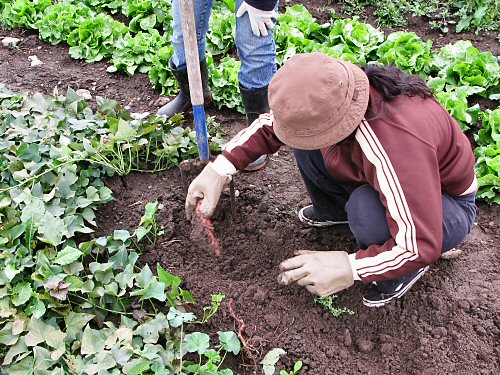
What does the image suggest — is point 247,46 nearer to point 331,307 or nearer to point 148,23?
point 331,307

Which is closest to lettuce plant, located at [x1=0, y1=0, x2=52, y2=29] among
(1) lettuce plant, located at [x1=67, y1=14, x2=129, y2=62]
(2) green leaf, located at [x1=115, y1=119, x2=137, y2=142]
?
(1) lettuce plant, located at [x1=67, y1=14, x2=129, y2=62]

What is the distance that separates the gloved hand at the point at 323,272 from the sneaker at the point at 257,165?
1.06m

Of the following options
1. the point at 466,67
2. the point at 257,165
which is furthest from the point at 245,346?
the point at 466,67

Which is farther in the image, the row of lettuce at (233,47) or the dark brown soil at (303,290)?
the row of lettuce at (233,47)

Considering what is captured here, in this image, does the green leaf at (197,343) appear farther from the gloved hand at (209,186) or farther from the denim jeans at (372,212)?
the denim jeans at (372,212)

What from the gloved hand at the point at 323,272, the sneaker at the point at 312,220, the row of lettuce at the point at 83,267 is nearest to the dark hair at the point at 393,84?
the gloved hand at the point at 323,272

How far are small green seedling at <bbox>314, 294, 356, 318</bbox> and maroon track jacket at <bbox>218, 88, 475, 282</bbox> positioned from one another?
0.42 meters

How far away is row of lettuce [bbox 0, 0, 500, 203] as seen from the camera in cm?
329

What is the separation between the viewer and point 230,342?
2109mm

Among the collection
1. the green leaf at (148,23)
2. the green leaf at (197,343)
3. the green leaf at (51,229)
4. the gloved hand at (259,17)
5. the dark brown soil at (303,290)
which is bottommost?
the dark brown soil at (303,290)

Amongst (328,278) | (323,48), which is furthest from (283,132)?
(323,48)

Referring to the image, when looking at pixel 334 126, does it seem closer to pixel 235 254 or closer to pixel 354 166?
pixel 354 166

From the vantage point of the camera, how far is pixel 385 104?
187 cm

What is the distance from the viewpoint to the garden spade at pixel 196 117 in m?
2.38
